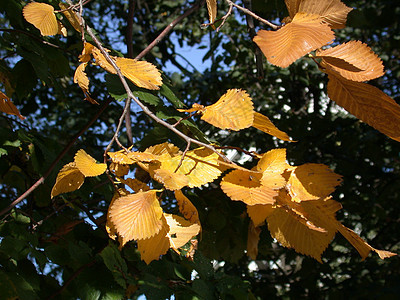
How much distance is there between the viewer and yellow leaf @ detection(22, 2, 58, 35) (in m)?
0.74

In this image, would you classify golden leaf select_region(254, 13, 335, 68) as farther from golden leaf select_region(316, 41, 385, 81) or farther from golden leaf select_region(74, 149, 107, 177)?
golden leaf select_region(74, 149, 107, 177)

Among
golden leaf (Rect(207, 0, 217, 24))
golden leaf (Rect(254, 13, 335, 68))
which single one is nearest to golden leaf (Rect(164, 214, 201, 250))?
golden leaf (Rect(254, 13, 335, 68))

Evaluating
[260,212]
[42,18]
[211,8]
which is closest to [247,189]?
[260,212]

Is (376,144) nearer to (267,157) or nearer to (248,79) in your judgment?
(248,79)

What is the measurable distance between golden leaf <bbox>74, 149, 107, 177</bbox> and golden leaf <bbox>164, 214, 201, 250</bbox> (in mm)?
110

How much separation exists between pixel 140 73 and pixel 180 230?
25cm

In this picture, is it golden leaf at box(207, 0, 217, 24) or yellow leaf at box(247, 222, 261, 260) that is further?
yellow leaf at box(247, 222, 261, 260)

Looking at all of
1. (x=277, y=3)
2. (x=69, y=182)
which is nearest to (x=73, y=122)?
(x=277, y=3)

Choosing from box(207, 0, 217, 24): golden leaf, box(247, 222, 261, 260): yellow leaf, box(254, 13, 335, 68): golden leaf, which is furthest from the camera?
box(247, 222, 261, 260): yellow leaf

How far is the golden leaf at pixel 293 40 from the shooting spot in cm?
46

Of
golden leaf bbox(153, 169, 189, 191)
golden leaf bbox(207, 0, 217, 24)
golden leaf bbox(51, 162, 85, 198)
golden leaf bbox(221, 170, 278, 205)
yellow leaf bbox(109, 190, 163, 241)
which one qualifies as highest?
golden leaf bbox(207, 0, 217, 24)

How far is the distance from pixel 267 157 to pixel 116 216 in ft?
0.69

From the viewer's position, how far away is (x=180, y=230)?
559 millimetres

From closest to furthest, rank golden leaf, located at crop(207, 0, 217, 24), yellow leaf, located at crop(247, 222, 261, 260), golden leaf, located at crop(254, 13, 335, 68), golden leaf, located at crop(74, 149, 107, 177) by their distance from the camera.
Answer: golden leaf, located at crop(254, 13, 335, 68) < golden leaf, located at crop(74, 149, 107, 177) < golden leaf, located at crop(207, 0, 217, 24) < yellow leaf, located at crop(247, 222, 261, 260)
